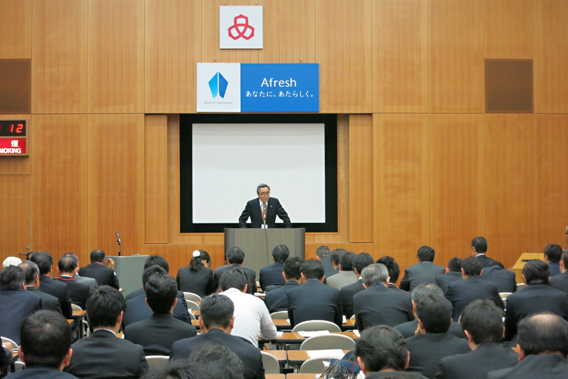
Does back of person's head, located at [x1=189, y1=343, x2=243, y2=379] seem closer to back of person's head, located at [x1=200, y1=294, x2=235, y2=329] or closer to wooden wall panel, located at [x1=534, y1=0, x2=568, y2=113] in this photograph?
back of person's head, located at [x1=200, y1=294, x2=235, y2=329]

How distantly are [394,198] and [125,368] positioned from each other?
8.98m

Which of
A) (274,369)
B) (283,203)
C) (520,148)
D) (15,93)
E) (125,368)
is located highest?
(15,93)

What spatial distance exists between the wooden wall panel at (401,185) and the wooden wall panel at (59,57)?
5.65m

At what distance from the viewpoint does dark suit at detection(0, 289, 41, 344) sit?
454 centimetres

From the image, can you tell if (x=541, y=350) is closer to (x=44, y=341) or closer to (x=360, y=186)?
(x=44, y=341)

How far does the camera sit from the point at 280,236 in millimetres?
9578

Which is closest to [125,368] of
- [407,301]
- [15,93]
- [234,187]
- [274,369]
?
[274,369]

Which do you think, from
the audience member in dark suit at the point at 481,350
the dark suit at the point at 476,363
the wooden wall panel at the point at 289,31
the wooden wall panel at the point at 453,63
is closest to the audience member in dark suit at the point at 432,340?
the audience member in dark suit at the point at 481,350

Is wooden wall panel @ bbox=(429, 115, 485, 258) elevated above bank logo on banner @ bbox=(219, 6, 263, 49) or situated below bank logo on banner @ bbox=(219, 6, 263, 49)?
below

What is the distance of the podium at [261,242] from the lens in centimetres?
956

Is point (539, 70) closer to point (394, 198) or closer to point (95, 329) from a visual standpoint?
point (394, 198)

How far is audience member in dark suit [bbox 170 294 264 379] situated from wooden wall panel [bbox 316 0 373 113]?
Answer: 8.45m

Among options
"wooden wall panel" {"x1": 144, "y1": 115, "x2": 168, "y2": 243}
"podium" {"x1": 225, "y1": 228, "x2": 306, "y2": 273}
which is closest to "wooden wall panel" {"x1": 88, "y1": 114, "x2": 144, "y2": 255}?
"wooden wall panel" {"x1": 144, "y1": 115, "x2": 168, "y2": 243}

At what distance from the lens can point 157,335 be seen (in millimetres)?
3727
